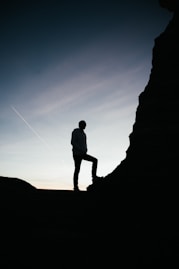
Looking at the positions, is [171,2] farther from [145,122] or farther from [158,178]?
[158,178]

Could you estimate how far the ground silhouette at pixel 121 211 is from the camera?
17.4 ft

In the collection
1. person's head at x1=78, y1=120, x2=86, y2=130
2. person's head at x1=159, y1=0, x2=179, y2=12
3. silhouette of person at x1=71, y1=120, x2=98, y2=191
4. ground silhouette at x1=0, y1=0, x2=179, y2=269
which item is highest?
person's head at x1=159, y1=0, x2=179, y2=12

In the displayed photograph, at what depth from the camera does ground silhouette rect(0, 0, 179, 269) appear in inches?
209

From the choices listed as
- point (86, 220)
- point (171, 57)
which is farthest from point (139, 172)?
point (171, 57)

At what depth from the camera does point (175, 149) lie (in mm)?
9078

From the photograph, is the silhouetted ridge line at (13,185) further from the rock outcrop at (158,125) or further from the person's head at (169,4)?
the person's head at (169,4)

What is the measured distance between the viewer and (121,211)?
24.4 feet

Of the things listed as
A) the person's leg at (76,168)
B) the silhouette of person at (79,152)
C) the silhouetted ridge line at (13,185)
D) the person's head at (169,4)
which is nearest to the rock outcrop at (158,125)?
the silhouette of person at (79,152)

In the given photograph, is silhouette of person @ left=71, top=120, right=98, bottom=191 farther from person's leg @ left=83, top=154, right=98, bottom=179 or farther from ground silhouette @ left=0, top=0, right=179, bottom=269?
ground silhouette @ left=0, top=0, right=179, bottom=269

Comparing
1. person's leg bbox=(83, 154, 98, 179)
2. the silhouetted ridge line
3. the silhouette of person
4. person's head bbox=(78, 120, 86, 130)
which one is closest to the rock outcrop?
person's leg bbox=(83, 154, 98, 179)

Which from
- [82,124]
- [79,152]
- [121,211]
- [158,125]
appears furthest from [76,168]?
[158,125]

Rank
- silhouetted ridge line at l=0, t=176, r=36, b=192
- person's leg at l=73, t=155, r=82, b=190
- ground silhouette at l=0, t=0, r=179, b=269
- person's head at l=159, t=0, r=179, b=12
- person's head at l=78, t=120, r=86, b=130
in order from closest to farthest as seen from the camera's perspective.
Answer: ground silhouette at l=0, t=0, r=179, b=269 → silhouetted ridge line at l=0, t=176, r=36, b=192 → person's leg at l=73, t=155, r=82, b=190 → person's head at l=78, t=120, r=86, b=130 → person's head at l=159, t=0, r=179, b=12

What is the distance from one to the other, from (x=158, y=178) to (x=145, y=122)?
3035 millimetres

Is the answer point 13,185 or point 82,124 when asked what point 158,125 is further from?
point 13,185
